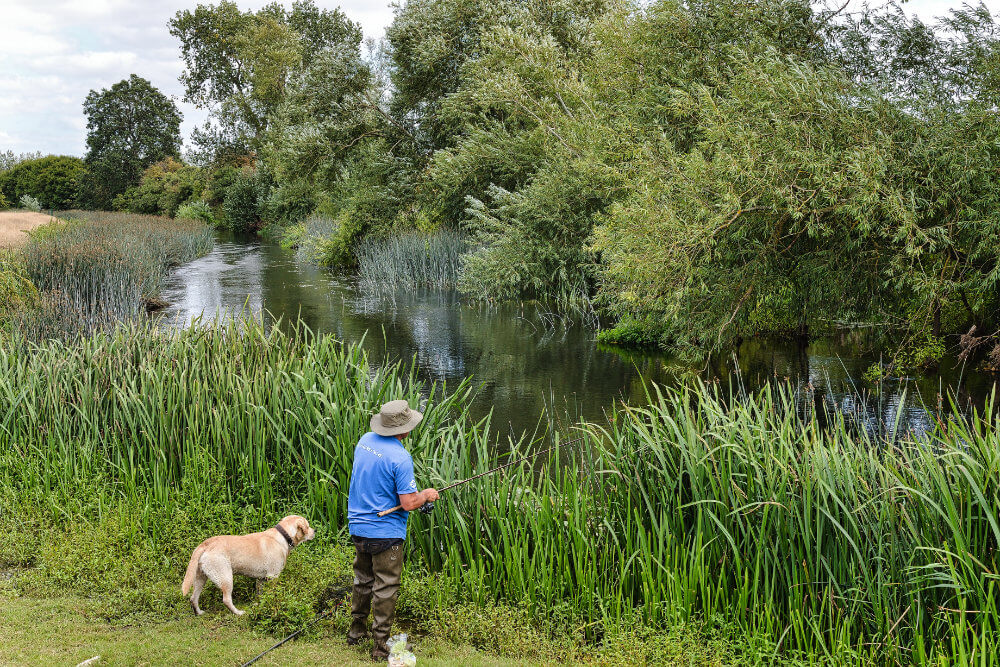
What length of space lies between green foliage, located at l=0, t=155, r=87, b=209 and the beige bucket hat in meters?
66.8

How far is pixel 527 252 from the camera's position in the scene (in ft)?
62.2

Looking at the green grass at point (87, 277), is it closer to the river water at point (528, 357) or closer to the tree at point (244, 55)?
the river water at point (528, 357)

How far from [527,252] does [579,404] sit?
810 cm

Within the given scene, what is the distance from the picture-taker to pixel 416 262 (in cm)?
2409

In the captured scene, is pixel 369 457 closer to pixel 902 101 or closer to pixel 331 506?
pixel 331 506

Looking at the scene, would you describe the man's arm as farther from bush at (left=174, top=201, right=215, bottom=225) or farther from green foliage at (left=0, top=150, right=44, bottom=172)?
green foliage at (left=0, top=150, right=44, bottom=172)

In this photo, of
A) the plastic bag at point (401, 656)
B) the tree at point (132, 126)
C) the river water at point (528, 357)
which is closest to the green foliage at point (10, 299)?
the river water at point (528, 357)

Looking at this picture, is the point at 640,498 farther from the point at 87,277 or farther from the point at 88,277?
the point at 88,277

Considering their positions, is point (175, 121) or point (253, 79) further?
point (175, 121)

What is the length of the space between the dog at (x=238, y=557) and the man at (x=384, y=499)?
69cm

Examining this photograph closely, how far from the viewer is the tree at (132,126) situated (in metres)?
64.9

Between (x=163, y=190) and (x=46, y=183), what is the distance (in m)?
13.2

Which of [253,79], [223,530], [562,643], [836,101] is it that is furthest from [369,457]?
[253,79]

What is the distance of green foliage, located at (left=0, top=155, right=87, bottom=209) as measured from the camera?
62.5 meters
